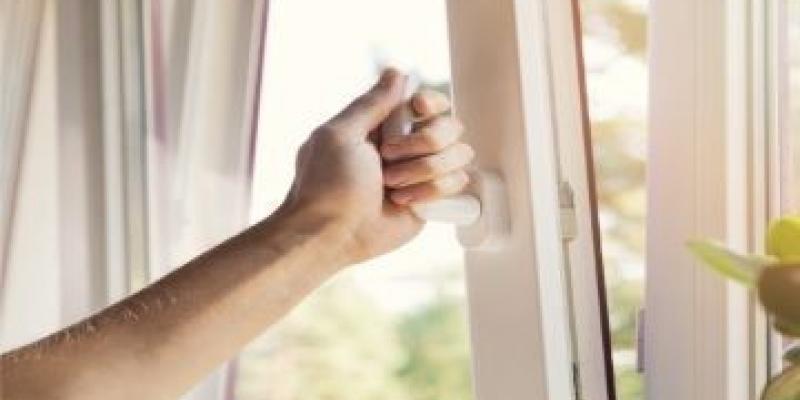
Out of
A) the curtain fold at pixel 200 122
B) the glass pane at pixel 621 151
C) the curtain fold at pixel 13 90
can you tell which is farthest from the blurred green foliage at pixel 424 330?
the curtain fold at pixel 13 90

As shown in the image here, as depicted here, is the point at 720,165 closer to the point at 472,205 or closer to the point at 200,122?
the point at 472,205

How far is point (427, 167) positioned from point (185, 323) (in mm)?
268

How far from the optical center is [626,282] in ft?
3.94

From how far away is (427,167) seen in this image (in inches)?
43.3

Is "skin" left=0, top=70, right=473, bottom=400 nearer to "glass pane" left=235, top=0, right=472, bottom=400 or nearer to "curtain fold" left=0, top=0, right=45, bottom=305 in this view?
"glass pane" left=235, top=0, right=472, bottom=400

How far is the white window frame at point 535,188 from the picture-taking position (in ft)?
3.71

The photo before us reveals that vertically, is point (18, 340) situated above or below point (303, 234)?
below

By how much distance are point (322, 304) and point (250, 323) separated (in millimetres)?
635

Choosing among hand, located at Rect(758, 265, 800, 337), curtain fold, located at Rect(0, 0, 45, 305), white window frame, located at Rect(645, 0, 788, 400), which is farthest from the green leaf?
curtain fold, located at Rect(0, 0, 45, 305)

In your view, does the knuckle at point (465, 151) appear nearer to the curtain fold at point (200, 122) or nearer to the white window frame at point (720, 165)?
the white window frame at point (720, 165)

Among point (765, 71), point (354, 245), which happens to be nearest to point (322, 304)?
point (354, 245)

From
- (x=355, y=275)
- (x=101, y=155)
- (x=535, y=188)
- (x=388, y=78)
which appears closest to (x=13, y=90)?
(x=101, y=155)

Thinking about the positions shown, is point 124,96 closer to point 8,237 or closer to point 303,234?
point 8,237

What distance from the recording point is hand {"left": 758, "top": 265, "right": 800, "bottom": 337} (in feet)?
Result: 1.91
